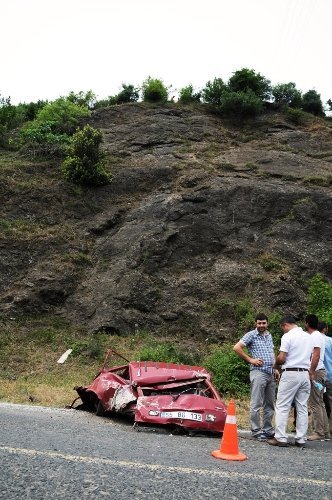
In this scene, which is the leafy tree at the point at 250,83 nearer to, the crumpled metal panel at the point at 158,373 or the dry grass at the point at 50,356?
the dry grass at the point at 50,356

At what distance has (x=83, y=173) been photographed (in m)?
24.5

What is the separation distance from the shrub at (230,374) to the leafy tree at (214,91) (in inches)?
984

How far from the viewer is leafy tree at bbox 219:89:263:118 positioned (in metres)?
34.1

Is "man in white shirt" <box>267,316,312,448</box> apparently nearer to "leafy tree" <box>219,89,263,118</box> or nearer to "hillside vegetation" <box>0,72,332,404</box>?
"hillside vegetation" <box>0,72,332,404</box>

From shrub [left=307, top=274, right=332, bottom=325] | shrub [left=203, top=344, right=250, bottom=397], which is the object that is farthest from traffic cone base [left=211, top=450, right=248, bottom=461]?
shrub [left=307, top=274, right=332, bottom=325]

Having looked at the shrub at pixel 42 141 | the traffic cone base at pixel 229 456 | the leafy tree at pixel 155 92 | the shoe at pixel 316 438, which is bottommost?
the shoe at pixel 316 438

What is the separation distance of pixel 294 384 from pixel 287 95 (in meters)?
33.7

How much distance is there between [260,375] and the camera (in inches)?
322

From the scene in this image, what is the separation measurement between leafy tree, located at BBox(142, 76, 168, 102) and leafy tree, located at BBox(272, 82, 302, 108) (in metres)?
7.63

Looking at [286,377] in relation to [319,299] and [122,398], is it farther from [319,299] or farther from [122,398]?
[319,299]

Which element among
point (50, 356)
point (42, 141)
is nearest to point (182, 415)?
point (50, 356)

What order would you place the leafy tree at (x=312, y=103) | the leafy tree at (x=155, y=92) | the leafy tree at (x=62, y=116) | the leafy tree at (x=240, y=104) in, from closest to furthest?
the leafy tree at (x=62, y=116), the leafy tree at (x=240, y=104), the leafy tree at (x=155, y=92), the leafy tree at (x=312, y=103)

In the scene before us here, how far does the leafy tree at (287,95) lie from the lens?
37281 millimetres

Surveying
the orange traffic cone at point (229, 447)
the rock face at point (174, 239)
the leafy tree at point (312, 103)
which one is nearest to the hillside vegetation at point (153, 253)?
the rock face at point (174, 239)
